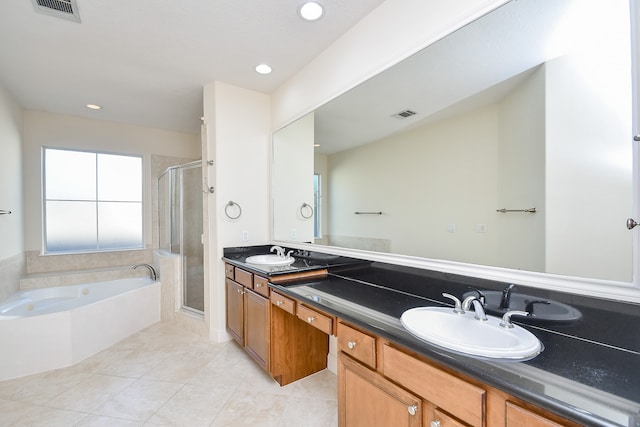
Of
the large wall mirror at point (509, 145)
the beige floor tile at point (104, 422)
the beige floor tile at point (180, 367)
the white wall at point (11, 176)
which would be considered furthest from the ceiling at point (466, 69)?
the white wall at point (11, 176)

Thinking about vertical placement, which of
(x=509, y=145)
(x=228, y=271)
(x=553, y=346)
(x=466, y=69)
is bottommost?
(x=228, y=271)

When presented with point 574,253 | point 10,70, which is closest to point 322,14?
point 574,253

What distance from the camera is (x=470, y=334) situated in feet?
3.57

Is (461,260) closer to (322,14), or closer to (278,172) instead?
(322,14)

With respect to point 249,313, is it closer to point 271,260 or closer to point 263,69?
point 271,260

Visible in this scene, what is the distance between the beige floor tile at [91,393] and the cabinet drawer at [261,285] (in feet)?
3.89

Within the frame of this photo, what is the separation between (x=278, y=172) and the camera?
290cm

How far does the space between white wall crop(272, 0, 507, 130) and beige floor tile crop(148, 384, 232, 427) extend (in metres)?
2.32

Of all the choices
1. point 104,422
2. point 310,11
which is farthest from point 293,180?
point 104,422

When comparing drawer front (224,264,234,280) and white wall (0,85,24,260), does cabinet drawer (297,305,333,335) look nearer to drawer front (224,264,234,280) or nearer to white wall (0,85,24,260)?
drawer front (224,264,234,280)

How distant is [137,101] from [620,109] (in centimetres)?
399

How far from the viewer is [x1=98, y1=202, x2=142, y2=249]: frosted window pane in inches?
155

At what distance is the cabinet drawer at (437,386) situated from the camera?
0.81 metres

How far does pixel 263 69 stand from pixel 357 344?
2.35 metres
